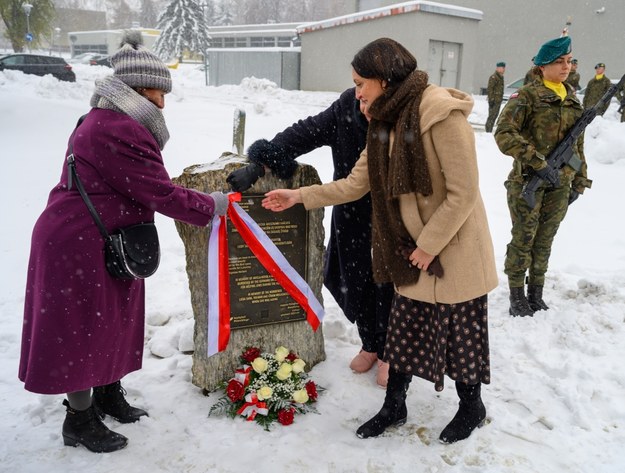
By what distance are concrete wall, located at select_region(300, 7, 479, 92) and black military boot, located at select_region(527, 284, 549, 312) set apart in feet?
52.2

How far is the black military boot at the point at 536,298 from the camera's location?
443 centimetres

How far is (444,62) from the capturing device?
19703mm

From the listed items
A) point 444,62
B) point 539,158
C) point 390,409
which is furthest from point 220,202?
point 444,62

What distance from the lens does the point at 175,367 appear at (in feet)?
11.8

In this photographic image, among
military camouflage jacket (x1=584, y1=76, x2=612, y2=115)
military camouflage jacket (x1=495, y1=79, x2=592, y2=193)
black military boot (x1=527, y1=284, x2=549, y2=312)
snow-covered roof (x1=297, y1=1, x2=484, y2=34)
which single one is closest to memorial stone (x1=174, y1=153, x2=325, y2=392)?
military camouflage jacket (x1=495, y1=79, x2=592, y2=193)

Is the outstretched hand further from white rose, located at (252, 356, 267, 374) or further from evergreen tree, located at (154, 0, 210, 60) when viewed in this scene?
evergreen tree, located at (154, 0, 210, 60)

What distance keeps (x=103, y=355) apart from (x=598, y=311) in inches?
155

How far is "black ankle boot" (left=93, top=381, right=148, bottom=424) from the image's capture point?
298 centimetres

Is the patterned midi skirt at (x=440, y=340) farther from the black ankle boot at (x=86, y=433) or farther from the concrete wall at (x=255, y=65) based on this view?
the concrete wall at (x=255, y=65)

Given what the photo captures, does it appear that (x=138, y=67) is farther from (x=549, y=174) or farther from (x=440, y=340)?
(x=549, y=174)

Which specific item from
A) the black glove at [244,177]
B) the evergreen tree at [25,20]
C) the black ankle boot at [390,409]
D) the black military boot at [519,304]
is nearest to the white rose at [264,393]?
the black ankle boot at [390,409]

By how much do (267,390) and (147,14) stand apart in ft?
257

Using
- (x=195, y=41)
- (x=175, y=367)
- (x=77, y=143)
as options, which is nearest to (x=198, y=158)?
(x=175, y=367)

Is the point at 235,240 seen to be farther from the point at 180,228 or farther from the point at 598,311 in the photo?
the point at 598,311
